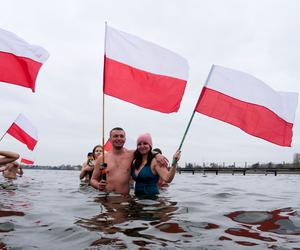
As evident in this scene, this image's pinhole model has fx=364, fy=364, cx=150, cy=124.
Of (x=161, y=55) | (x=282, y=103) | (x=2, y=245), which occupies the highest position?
(x=161, y=55)

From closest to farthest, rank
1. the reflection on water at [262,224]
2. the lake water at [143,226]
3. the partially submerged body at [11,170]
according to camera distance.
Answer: the lake water at [143,226]
the reflection on water at [262,224]
the partially submerged body at [11,170]

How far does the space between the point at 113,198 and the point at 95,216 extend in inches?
72.8

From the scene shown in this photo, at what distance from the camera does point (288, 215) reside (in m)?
5.81

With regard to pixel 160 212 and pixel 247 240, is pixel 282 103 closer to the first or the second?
pixel 160 212

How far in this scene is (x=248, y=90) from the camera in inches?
282

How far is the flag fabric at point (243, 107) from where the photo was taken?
7105mm

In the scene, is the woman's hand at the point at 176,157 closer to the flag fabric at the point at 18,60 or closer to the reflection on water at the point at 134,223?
the reflection on water at the point at 134,223

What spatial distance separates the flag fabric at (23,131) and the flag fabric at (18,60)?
Result: 6679 millimetres

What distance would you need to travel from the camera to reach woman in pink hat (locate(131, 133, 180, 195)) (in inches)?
278

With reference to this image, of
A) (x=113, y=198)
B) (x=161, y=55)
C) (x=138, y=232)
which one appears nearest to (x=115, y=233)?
(x=138, y=232)

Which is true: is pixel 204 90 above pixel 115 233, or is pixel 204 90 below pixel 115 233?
above

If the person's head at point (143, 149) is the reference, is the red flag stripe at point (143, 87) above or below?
above

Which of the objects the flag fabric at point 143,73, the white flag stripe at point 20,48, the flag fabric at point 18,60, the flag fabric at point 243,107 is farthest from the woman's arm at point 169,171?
the white flag stripe at point 20,48

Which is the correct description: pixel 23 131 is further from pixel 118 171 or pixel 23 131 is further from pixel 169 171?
pixel 169 171
